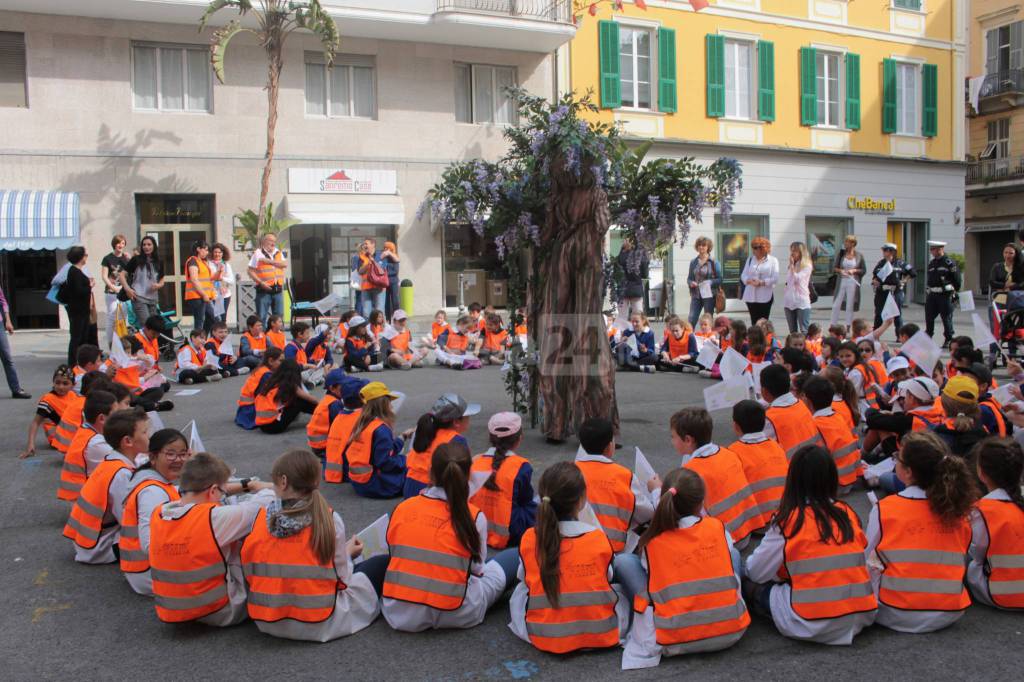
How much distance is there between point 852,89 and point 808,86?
171cm

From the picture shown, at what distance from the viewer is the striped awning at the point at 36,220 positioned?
18.5 m

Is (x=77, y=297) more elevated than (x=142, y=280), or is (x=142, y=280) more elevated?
(x=142, y=280)

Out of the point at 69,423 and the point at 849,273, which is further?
the point at 849,273

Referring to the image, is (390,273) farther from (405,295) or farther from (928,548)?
(928,548)

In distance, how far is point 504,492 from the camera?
17.5ft

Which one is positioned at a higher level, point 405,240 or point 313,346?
point 405,240

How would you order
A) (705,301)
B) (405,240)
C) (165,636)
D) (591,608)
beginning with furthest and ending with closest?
(405,240) < (705,301) < (165,636) < (591,608)

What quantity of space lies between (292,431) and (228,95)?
1392 centimetres

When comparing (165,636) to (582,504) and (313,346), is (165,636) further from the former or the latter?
(313,346)

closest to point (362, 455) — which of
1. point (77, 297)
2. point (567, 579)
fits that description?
point (567, 579)

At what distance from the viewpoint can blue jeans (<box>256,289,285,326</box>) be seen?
15398 millimetres

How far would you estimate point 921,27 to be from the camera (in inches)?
1104

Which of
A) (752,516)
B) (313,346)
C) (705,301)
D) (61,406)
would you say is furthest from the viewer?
(705,301)

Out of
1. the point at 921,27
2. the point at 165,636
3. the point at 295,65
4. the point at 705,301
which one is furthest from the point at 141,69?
the point at 921,27
